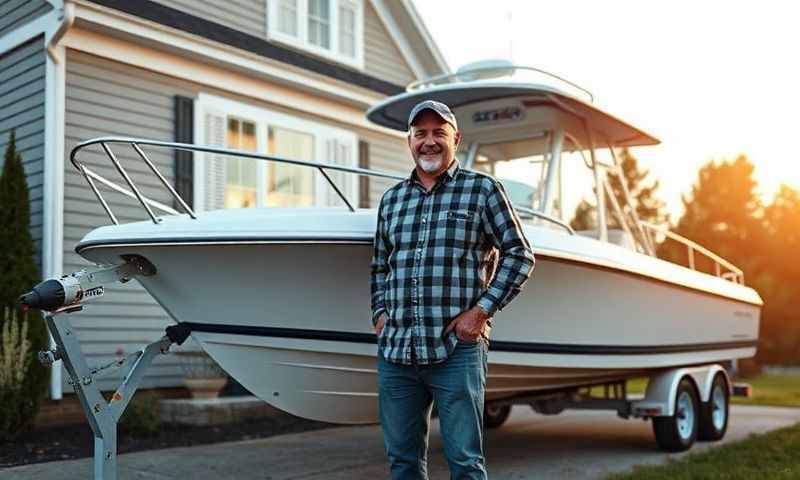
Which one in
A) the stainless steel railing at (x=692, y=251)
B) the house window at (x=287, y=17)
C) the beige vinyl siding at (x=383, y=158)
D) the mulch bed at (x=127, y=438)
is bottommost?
the mulch bed at (x=127, y=438)

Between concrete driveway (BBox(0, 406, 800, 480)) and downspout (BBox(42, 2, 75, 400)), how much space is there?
73.5 inches

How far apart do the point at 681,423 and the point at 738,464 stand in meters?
1.15

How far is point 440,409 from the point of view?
139 inches

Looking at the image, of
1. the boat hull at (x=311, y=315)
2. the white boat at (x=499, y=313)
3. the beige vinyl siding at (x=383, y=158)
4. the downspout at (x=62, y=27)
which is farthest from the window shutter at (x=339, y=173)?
the boat hull at (x=311, y=315)

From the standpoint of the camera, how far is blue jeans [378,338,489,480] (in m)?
3.46

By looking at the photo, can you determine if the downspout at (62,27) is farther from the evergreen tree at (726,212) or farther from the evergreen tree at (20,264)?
the evergreen tree at (726,212)

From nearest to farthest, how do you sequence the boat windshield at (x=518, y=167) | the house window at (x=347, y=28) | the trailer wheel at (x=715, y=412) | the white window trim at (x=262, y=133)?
the boat windshield at (x=518, y=167), the trailer wheel at (x=715, y=412), the white window trim at (x=262, y=133), the house window at (x=347, y=28)

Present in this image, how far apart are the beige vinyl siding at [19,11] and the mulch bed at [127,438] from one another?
12.9 ft

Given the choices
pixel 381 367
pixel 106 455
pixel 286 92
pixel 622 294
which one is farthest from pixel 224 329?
pixel 286 92

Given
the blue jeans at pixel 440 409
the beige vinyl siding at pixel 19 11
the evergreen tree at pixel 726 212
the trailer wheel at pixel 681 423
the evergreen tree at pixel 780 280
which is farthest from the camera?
the evergreen tree at pixel 726 212

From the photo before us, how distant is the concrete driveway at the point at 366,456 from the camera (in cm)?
593

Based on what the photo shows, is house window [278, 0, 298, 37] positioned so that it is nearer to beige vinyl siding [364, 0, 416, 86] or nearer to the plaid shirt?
beige vinyl siding [364, 0, 416, 86]

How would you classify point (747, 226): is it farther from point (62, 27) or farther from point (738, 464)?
point (62, 27)

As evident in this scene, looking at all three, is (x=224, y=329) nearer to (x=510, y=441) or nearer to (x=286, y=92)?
(x=510, y=441)
